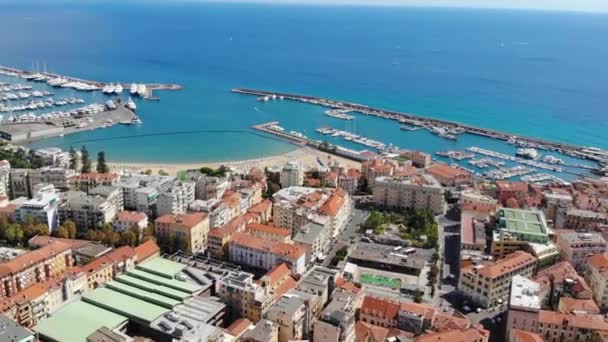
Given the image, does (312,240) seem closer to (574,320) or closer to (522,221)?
(522,221)

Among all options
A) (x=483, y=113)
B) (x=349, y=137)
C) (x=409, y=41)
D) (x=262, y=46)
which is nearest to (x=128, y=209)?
(x=349, y=137)

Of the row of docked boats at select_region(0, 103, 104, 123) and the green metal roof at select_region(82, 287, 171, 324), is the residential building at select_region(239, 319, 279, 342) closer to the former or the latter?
the green metal roof at select_region(82, 287, 171, 324)

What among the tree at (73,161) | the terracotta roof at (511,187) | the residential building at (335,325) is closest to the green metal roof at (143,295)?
the residential building at (335,325)

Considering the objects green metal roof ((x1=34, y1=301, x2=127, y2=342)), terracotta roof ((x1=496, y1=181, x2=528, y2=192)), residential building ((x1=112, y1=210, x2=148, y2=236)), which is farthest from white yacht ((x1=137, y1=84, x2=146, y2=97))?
green metal roof ((x1=34, y1=301, x2=127, y2=342))

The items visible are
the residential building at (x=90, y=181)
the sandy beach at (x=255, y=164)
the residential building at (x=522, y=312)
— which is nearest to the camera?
the residential building at (x=522, y=312)

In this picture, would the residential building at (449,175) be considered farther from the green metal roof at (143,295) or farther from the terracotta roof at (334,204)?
the green metal roof at (143,295)
